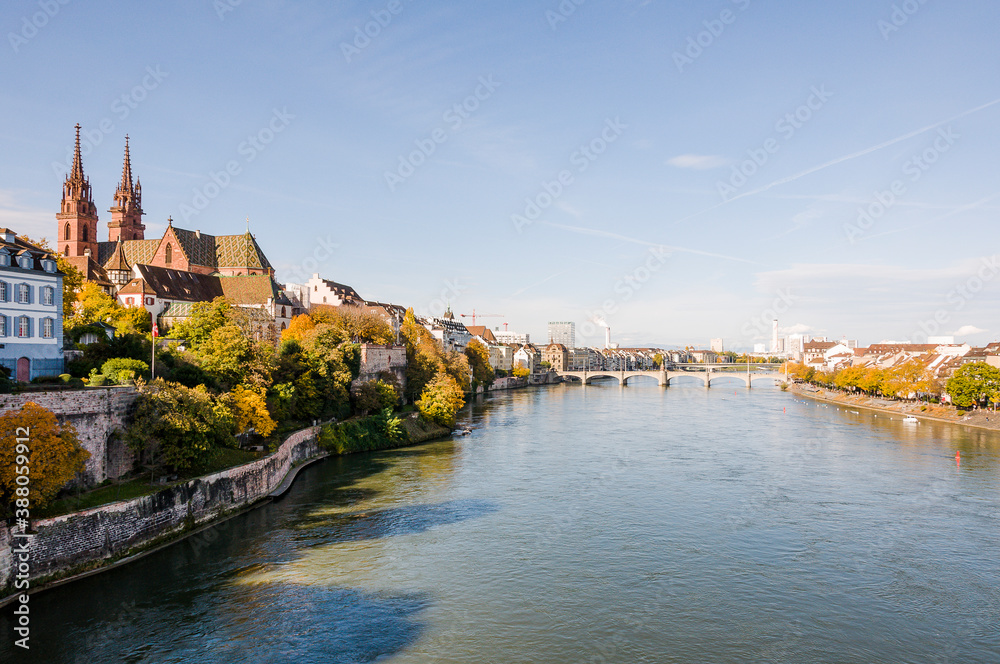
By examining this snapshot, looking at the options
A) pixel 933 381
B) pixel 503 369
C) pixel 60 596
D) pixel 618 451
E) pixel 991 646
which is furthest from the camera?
pixel 503 369

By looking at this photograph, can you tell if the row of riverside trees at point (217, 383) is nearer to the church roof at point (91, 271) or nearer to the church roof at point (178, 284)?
the church roof at point (178, 284)

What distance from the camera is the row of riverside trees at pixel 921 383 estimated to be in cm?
6080

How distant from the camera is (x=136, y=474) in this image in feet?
79.7

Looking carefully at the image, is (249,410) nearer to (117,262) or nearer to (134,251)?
(117,262)

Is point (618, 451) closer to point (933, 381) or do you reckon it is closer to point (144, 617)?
point (144, 617)

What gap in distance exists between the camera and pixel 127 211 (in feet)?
255

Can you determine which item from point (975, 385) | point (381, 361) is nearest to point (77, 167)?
→ point (381, 361)

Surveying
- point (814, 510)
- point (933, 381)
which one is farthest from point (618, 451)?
point (933, 381)

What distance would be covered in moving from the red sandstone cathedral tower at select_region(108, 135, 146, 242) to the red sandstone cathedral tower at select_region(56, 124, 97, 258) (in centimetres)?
582

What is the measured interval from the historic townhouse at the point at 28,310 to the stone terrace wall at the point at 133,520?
339 inches

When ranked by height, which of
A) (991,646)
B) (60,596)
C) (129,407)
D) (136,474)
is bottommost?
(991,646)

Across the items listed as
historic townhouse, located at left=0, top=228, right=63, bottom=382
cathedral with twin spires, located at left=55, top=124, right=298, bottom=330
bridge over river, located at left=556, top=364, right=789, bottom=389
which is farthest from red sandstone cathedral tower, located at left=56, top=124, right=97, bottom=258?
bridge over river, located at left=556, top=364, right=789, bottom=389

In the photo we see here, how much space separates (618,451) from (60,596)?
110 feet

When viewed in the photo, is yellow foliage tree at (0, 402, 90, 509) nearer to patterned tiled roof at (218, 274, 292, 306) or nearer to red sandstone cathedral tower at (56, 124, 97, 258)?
patterned tiled roof at (218, 274, 292, 306)
